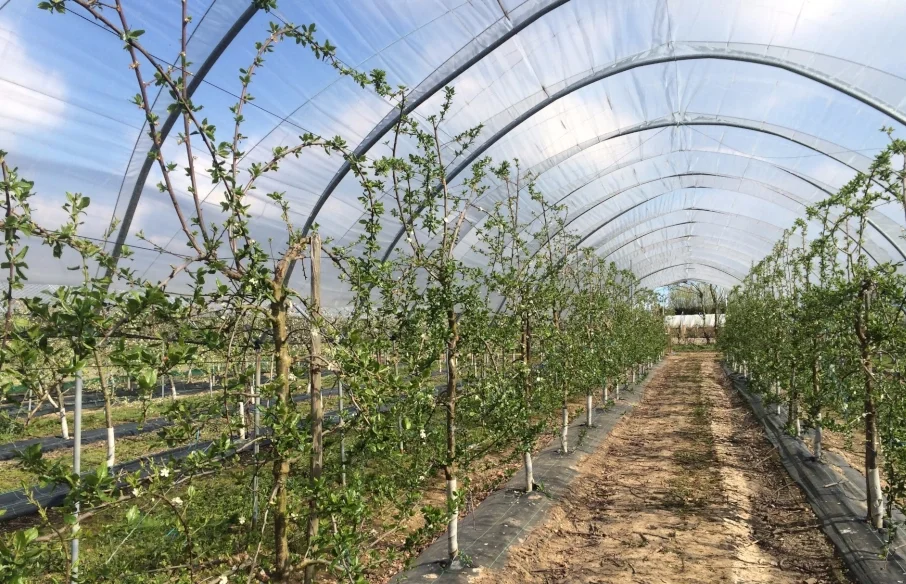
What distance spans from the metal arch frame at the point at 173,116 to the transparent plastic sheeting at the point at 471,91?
0.08 feet

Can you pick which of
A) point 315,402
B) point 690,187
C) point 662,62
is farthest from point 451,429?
point 690,187

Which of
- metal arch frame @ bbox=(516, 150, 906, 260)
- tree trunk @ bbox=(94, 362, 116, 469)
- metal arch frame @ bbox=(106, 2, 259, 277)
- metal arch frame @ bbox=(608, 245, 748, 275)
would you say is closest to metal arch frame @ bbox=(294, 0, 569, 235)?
metal arch frame @ bbox=(106, 2, 259, 277)

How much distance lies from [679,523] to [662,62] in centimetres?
733

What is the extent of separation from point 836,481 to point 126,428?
48.2 ft

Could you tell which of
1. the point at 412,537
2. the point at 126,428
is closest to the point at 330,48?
the point at 412,537

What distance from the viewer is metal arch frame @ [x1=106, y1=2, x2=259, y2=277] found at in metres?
6.30

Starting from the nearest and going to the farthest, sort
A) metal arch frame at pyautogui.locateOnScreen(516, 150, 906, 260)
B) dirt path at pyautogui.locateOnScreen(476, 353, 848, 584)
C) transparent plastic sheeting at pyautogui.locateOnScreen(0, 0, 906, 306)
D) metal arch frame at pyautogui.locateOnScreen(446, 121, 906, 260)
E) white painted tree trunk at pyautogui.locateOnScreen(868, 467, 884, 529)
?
dirt path at pyautogui.locateOnScreen(476, 353, 848, 584) → transparent plastic sheeting at pyautogui.locateOnScreen(0, 0, 906, 306) → white painted tree trunk at pyautogui.locateOnScreen(868, 467, 884, 529) → metal arch frame at pyautogui.locateOnScreen(446, 121, 906, 260) → metal arch frame at pyautogui.locateOnScreen(516, 150, 906, 260)

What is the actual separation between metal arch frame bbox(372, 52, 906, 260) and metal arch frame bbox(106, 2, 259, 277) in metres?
3.07

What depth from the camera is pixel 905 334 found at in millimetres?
5535

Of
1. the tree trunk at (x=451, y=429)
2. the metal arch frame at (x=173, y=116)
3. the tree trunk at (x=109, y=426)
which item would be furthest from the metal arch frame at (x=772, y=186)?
the tree trunk at (x=109, y=426)

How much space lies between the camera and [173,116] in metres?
6.87

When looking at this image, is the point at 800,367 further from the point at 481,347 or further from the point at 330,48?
the point at 330,48

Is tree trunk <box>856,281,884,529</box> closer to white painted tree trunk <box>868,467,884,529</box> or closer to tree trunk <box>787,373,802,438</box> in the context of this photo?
white painted tree trunk <box>868,467,884,529</box>

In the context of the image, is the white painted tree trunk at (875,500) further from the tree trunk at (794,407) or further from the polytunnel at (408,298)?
the tree trunk at (794,407)
